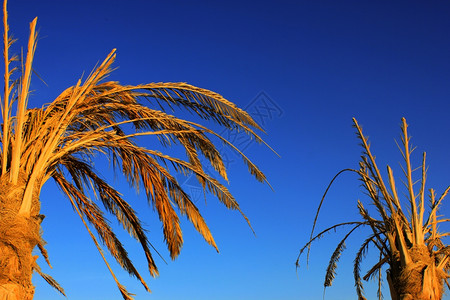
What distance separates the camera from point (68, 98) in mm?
6930

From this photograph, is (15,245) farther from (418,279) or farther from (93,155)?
(418,279)

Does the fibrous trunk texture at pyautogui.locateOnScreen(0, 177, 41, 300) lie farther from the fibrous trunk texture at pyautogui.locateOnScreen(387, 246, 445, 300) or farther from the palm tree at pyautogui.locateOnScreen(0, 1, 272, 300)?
the fibrous trunk texture at pyautogui.locateOnScreen(387, 246, 445, 300)

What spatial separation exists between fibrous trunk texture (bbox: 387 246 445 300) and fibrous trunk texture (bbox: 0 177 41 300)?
5.47 meters

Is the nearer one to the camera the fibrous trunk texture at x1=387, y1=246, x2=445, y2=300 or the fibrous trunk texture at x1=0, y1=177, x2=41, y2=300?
the fibrous trunk texture at x1=0, y1=177, x2=41, y2=300

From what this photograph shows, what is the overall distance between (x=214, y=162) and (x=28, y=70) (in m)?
3.46

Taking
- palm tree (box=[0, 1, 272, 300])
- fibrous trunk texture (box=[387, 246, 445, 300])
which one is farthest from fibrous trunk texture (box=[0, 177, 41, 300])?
fibrous trunk texture (box=[387, 246, 445, 300])

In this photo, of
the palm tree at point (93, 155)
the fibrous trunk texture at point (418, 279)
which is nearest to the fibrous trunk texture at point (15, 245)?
the palm tree at point (93, 155)

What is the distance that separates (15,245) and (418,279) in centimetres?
588

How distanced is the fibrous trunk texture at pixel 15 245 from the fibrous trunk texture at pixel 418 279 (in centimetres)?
547

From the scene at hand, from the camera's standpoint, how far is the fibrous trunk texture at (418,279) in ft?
23.1

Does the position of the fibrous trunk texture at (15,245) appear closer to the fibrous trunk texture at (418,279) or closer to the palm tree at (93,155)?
the palm tree at (93,155)

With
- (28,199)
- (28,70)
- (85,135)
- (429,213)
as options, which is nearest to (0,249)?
(28,199)

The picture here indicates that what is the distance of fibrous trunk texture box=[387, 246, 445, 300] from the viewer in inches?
277

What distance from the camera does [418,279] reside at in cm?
A: 709
